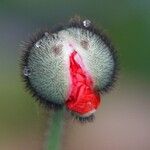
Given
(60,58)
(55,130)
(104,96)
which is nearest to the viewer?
(60,58)

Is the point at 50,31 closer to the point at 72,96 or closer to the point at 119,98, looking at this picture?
the point at 72,96

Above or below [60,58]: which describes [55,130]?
below

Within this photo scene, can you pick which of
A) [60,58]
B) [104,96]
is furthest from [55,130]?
[104,96]

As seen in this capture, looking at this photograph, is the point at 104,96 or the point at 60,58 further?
the point at 104,96

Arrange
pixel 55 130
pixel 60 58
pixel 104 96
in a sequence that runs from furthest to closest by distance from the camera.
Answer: pixel 104 96 < pixel 55 130 < pixel 60 58

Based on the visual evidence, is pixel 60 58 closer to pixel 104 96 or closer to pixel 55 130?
pixel 55 130

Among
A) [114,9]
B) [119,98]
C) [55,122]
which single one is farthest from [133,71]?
[55,122]

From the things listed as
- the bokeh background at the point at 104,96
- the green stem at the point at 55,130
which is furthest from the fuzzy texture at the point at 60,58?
the bokeh background at the point at 104,96

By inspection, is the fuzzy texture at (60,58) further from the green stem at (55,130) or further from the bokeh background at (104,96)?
the bokeh background at (104,96)
